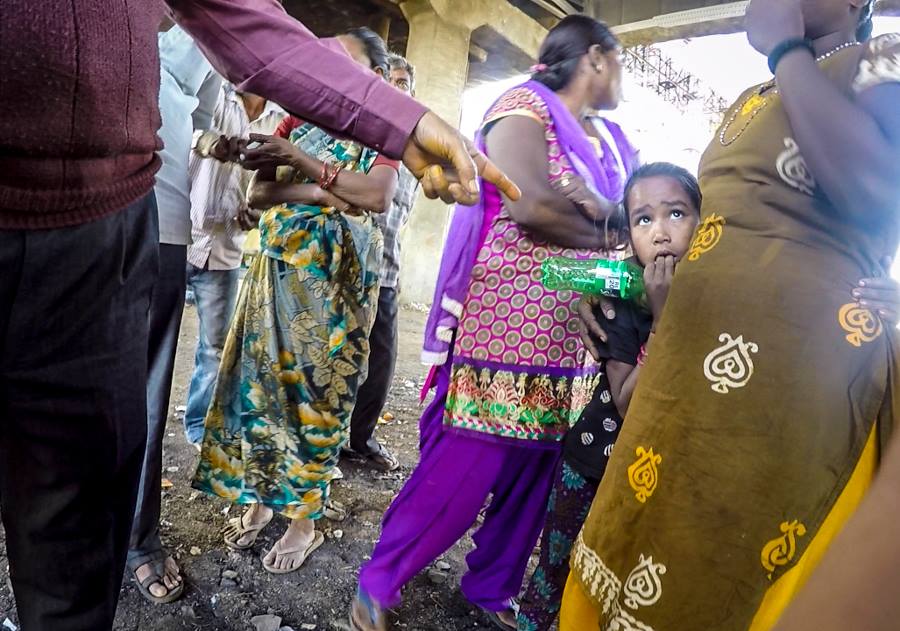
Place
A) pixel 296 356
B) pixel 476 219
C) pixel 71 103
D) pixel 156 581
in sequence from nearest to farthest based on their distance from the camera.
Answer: pixel 71 103
pixel 476 219
pixel 156 581
pixel 296 356

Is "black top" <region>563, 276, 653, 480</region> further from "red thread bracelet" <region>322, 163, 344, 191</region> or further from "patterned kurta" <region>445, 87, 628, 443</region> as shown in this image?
"red thread bracelet" <region>322, 163, 344, 191</region>

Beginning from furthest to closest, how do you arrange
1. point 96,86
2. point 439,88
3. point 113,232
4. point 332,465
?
point 439,88 → point 332,465 → point 113,232 → point 96,86

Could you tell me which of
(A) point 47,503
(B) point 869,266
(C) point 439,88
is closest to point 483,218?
(B) point 869,266

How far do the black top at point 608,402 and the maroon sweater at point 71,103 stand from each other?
3.70 feet

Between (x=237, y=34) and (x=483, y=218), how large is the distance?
2.89ft

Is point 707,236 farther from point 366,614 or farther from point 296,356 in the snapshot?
point 366,614

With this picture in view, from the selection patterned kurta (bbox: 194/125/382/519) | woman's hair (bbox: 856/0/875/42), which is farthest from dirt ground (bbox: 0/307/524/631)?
woman's hair (bbox: 856/0/875/42)

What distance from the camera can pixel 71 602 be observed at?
101 centimetres

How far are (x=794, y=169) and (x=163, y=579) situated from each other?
2082 mm

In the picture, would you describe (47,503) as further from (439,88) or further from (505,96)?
(439,88)

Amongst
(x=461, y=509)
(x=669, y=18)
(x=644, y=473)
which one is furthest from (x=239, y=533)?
(x=669, y=18)

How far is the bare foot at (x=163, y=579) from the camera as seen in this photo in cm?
183

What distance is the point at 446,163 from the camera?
107 centimetres

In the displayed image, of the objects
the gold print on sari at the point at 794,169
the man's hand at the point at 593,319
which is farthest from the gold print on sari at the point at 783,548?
the man's hand at the point at 593,319
